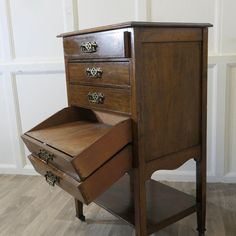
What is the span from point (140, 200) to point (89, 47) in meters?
0.67

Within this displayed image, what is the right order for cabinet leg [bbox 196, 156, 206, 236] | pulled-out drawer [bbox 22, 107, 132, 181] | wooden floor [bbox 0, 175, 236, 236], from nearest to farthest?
pulled-out drawer [bbox 22, 107, 132, 181], cabinet leg [bbox 196, 156, 206, 236], wooden floor [bbox 0, 175, 236, 236]

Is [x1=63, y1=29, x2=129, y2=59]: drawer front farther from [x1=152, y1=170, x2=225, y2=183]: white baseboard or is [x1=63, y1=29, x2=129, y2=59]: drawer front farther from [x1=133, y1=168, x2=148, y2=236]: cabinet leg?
[x1=152, y1=170, x2=225, y2=183]: white baseboard

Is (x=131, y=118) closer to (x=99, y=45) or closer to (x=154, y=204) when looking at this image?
(x=99, y=45)

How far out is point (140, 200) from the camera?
4.26 feet

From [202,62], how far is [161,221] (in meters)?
0.73

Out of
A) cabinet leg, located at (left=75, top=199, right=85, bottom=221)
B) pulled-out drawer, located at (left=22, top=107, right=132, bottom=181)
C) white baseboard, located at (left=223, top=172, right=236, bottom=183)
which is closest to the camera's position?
pulled-out drawer, located at (left=22, top=107, right=132, bottom=181)

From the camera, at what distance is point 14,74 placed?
2293mm

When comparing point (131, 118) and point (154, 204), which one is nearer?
point (131, 118)

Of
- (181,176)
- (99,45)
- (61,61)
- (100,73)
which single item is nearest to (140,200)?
(100,73)

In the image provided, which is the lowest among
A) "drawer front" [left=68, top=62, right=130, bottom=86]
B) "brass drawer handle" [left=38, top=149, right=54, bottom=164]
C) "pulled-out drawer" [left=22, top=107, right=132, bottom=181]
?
"brass drawer handle" [left=38, top=149, right=54, bottom=164]

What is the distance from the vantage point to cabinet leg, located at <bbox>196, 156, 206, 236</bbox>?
59.5 inches

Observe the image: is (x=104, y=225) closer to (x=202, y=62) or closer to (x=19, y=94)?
(x=202, y=62)

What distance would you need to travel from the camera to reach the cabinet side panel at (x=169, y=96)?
1.24 m

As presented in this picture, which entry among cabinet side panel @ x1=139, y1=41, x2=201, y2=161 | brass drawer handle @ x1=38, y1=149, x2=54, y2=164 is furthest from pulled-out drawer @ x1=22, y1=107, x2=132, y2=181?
cabinet side panel @ x1=139, y1=41, x2=201, y2=161
